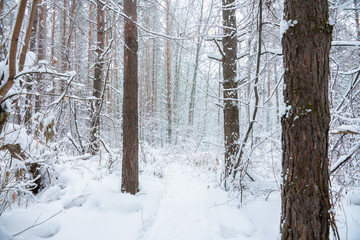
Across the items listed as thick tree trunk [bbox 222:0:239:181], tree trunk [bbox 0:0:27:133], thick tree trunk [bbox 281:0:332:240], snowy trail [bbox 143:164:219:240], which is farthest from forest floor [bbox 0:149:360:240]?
tree trunk [bbox 0:0:27:133]

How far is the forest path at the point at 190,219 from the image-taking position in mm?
2783

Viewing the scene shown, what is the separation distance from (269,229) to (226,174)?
5.51 feet

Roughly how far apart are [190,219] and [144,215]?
83cm

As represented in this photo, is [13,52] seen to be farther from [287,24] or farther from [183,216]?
[183,216]

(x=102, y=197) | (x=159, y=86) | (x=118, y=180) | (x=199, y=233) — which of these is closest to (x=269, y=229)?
(x=199, y=233)

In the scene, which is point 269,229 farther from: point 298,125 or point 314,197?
point 298,125

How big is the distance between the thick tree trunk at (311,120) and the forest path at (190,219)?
4.19 ft

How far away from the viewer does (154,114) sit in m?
16.2

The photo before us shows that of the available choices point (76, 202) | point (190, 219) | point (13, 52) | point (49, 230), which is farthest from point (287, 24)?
point (76, 202)

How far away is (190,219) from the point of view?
3.34 metres

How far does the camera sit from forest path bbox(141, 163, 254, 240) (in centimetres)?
278

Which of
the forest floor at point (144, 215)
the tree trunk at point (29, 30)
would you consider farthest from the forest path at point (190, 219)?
the tree trunk at point (29, 30)

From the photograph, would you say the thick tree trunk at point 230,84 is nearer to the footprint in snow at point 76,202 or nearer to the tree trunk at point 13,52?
the footprint in snow at point 76,202

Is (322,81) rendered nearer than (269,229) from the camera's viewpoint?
Yes
